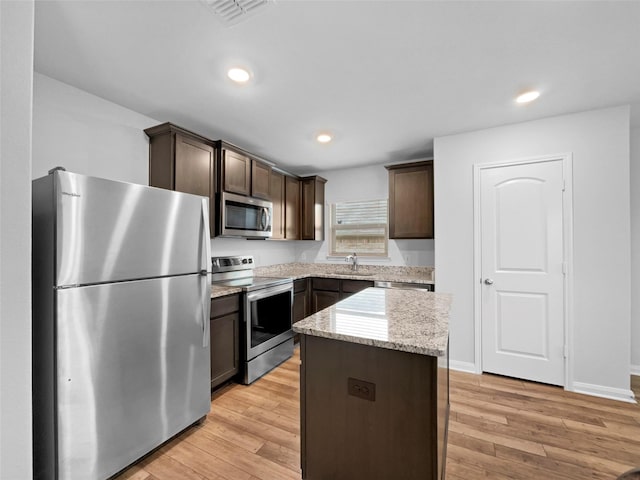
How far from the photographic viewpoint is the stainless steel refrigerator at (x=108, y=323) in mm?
1386

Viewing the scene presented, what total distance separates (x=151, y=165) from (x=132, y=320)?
159 centimetres

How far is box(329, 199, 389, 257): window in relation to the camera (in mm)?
4258

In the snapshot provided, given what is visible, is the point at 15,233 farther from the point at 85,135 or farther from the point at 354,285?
the point at 354,285

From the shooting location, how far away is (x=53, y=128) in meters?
2.03

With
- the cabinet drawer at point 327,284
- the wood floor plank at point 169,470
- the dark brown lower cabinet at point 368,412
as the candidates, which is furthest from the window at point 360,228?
the wood floor plank at point 169,470

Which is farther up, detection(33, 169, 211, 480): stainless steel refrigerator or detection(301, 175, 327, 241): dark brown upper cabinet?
detection(301, 175, 327, 241): dark brown upper cabinet

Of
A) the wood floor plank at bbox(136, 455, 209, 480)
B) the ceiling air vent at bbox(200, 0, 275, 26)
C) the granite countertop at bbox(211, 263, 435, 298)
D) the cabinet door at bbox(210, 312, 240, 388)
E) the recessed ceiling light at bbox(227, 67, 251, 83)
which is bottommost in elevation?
the wood floor plank at bbox(136, 455, 209, 480)

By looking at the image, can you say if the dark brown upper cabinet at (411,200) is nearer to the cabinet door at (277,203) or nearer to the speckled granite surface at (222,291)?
the cabinet door at (277,203)

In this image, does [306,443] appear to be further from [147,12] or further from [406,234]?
[406,234]

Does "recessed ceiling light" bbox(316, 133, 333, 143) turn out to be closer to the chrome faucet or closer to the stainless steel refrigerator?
the stainless steel refrigerator

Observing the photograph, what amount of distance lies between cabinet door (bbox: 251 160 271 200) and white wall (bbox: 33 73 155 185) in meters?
1.07

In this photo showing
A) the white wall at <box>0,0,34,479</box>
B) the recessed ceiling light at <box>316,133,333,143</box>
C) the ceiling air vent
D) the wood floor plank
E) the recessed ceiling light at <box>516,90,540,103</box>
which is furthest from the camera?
the recessed ceiling light at <box>316,133,333,143</box>

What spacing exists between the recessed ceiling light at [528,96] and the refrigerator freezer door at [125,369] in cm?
293

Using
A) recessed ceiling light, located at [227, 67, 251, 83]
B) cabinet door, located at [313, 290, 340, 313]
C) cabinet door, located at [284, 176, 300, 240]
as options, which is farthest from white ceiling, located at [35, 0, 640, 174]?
cabinet door, located at [313, 290, 340, 313]
